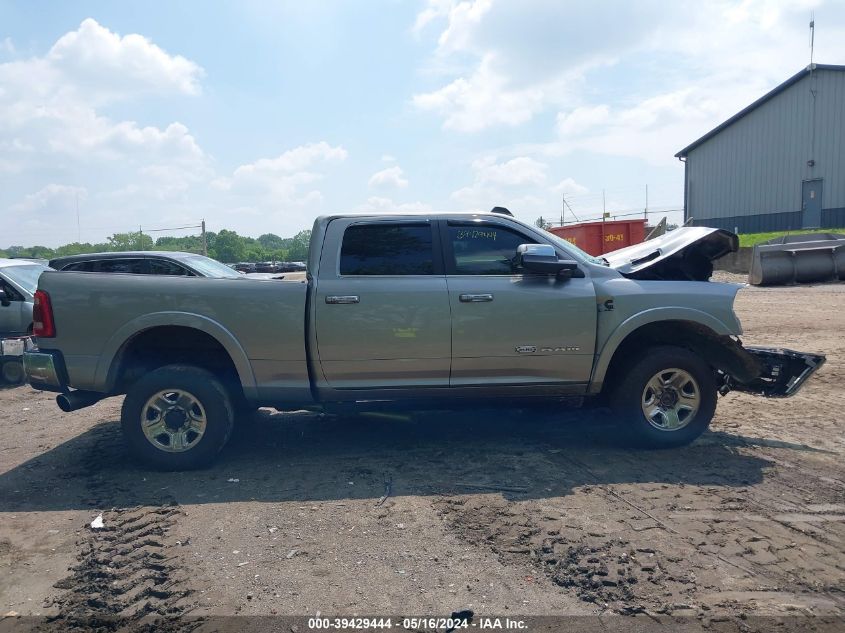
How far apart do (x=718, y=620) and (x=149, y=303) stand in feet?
14.4

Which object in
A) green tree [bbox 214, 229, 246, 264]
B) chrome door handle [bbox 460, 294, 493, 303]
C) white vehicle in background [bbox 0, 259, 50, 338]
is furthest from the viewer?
green tree [bbox 214, 229, 246, 264]

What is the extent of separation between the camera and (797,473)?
491 centimetres

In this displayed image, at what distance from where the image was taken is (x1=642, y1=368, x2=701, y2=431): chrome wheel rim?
5477 mm

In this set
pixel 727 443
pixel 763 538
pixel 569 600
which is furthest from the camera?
pixel 727 443

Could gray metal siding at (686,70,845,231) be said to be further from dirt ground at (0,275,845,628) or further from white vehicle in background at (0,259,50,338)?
white vehicle in background at (0,259,50,338)

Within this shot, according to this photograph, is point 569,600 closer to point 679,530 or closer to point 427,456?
point 679,530

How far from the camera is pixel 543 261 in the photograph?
5.19m

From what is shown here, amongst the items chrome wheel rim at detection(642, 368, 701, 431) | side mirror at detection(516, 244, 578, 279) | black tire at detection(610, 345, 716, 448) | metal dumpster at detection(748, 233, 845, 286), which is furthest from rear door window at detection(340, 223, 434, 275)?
metal dumpster at detection(748, 233, 845, 286)

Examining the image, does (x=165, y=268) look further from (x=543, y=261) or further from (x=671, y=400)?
(x=671, y=400)

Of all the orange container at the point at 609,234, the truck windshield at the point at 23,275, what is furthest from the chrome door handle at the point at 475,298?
the orange container at the point at 609,234

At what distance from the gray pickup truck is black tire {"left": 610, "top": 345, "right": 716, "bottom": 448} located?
0.01m

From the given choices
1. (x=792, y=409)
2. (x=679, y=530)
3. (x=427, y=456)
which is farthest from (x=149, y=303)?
(x=792, y=409)

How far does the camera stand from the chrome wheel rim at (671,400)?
5.48m

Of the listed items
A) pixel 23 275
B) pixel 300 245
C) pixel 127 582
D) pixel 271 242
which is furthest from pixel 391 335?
pixel 271 242
